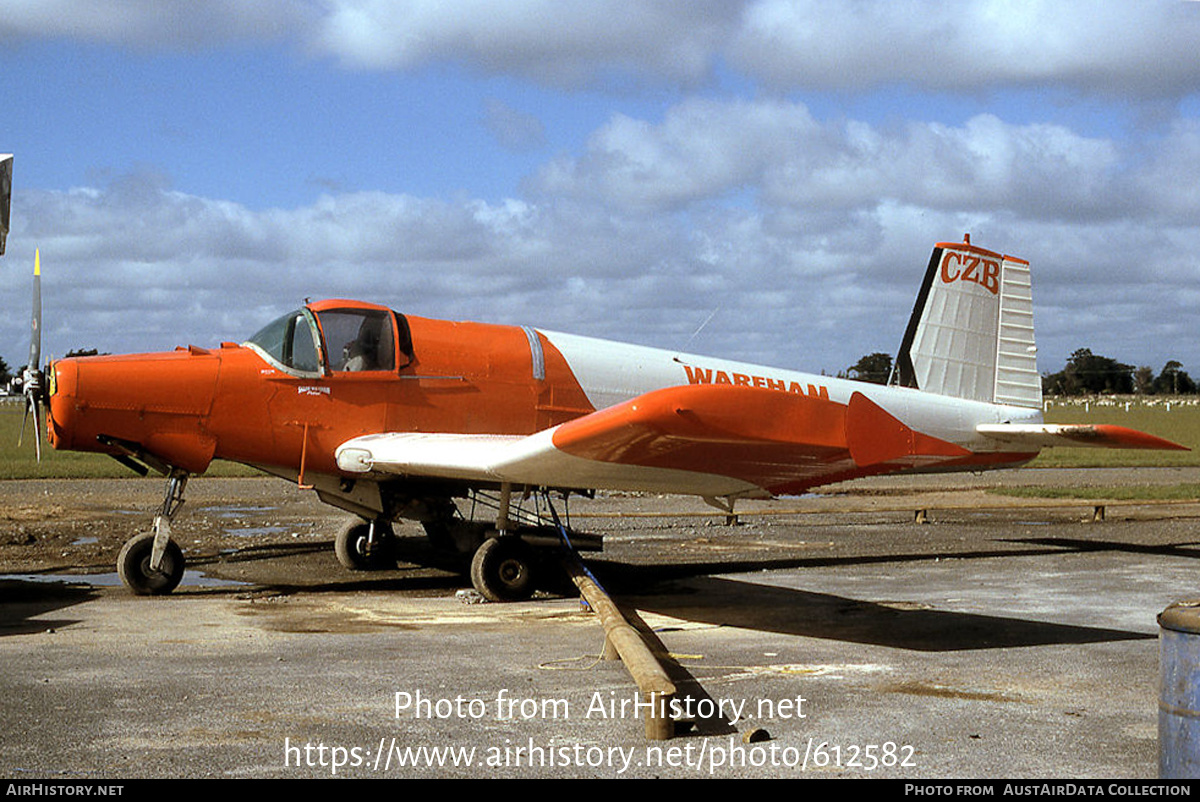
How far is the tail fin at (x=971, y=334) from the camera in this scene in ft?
45.4

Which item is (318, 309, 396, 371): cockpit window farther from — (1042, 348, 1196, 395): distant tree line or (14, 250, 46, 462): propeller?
(1042, 348, 1196, 395): distant tree line

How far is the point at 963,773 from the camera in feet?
16.2

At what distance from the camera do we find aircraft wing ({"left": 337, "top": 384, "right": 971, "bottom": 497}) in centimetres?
681

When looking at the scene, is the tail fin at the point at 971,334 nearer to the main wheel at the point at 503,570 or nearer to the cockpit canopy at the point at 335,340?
the main wheel at the point at 503,570

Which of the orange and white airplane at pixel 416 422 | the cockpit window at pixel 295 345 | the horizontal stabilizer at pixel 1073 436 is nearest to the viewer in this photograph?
the orange and white airplane at pixel 416 422

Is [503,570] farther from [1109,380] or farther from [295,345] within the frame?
[1109,380]

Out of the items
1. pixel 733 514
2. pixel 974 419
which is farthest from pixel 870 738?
pixel 733 514

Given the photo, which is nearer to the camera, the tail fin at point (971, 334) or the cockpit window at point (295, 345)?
the cockpit window at point (295, 345)

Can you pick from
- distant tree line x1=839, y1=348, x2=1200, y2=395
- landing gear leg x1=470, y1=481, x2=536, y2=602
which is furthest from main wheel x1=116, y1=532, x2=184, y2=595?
distant tree line x1=839, y1=348, x2=1200, y2=395

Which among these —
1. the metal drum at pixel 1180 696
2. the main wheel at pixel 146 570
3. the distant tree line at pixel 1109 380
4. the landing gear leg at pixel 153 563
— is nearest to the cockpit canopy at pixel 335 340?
the landing gear leg at pixel 153 563

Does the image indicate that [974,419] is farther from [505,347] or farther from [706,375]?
[505,347]

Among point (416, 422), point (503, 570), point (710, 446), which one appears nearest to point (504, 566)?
point (503, 570)

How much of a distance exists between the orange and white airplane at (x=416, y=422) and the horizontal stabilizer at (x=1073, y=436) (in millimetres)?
27
